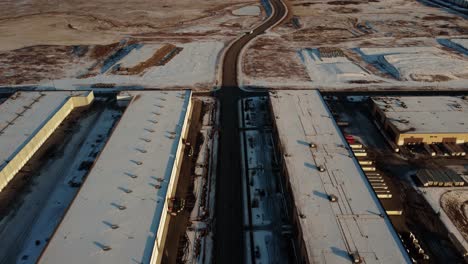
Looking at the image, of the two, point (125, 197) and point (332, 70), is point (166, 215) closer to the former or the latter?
point (125, 197)

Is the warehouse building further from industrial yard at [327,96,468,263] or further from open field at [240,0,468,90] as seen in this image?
open field at [240,0,468,90]

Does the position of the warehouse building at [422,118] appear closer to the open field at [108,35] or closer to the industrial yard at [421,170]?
the industrial yard at [421,170]

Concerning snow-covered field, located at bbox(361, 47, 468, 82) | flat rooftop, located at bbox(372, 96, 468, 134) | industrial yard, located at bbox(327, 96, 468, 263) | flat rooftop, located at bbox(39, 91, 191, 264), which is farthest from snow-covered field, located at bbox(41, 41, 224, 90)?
snow-covered field, located at bbox(361, 47, 468, 82)

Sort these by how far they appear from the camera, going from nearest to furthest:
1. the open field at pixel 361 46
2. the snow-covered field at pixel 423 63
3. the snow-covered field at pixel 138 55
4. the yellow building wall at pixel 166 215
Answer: the yellow building wall at pixel 166 215, the open field at pixel 361 46, the snow-covered field at pixel 423 63, the snow-covered field at pixel 138 55

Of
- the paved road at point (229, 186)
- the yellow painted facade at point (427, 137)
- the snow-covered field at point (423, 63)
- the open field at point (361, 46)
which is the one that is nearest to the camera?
the paved road at point (229, 186)

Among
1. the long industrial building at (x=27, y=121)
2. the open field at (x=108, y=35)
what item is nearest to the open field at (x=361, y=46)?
the open field at (x=108, y=35)

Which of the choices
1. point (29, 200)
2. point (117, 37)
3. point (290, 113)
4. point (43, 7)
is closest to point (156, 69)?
point (117, 37)

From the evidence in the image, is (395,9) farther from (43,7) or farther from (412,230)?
(43,7)

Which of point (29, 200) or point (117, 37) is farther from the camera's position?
point (117, 37)
